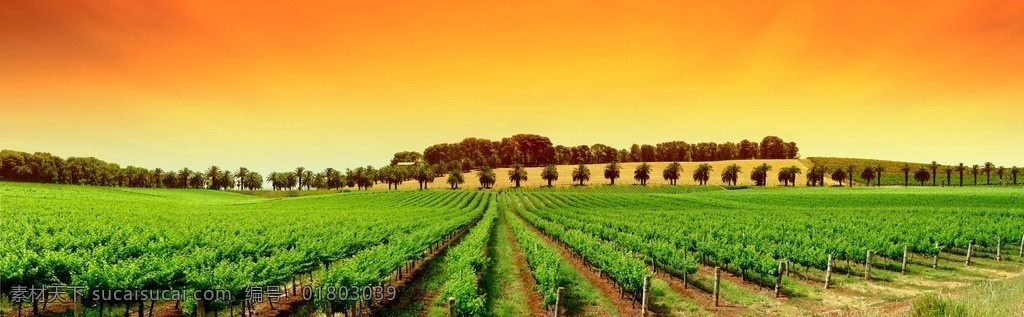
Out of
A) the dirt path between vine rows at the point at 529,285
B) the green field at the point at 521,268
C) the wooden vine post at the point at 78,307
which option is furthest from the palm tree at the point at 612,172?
the wooden vine post at the point at 78,307

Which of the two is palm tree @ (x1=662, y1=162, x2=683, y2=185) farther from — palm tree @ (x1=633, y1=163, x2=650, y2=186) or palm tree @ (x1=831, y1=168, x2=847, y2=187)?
palm tree @ (x1=831, y1=168, x2=847, y2=187)

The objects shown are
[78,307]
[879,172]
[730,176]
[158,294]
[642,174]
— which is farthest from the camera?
[642,174]

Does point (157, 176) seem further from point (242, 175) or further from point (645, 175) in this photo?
point (645, 175)

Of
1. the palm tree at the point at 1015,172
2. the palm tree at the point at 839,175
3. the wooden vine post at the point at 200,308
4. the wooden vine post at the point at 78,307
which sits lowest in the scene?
the wooden vine post at the point at 200,308

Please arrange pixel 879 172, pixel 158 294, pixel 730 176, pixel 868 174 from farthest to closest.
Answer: pixel 730 176
pixel 879 172
pixel 868 174
pixel 158 294

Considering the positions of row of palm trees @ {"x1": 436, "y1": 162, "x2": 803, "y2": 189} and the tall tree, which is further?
the tall tree

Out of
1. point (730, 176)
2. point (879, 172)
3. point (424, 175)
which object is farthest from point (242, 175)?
point (879, 172)

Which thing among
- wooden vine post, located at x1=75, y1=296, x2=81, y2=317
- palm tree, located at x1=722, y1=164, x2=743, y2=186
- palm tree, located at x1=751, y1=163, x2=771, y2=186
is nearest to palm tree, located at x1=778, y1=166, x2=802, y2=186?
palm tree, located at x1=751, y1=163, x2=771, y2=186

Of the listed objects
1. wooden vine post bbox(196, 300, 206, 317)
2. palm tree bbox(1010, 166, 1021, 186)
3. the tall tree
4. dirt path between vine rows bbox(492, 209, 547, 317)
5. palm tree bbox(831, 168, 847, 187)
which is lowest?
dirt path between vine rows bbox(492, 209, 547, 317)

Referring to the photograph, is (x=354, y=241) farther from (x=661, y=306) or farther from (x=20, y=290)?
(x=661, y=306)

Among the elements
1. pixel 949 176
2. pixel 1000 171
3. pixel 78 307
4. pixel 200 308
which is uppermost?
pixel 1000 171

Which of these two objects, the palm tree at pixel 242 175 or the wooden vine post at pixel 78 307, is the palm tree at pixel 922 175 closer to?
the wooden vine post at pixel 78 307

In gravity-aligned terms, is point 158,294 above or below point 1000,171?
below

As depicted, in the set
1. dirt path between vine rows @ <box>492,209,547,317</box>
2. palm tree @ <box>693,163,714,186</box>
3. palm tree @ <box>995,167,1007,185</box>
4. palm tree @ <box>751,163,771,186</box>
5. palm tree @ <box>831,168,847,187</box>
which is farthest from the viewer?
palm tree @ <box>693,163,714,186</box>
